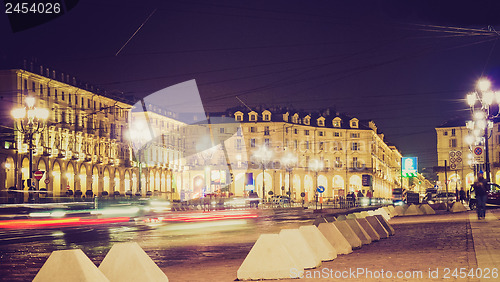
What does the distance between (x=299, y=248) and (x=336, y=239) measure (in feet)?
8.96

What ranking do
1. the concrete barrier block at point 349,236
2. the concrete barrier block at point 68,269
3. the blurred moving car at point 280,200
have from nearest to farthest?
the concrete barrier block at point 68,269 < the concrete barrier block at point 349,236 < the blurred moving car at point 280,200

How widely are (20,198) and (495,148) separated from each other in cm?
9882

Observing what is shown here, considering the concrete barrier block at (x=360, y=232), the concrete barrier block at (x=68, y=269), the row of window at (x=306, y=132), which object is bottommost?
the concrete barrier block at (x=360, y=232)

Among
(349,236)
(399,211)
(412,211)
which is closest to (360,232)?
(349,236)

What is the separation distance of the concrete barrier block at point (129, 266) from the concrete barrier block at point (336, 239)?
5238 millimetres

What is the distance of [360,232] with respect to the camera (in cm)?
1605

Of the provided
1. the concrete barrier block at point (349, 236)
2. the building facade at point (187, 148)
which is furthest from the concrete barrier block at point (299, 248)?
the building facade at point (187, 148)

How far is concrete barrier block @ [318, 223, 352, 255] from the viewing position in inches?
528

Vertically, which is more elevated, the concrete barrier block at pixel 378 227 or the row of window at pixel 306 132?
the row of window at pixel 306 132

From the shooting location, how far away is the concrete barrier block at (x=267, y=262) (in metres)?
9.91

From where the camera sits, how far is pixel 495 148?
125188 millimetres

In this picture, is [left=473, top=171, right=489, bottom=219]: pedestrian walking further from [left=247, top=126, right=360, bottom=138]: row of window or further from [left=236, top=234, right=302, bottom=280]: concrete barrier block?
[left=247, top=126, right=360, bottom=138]: row of window

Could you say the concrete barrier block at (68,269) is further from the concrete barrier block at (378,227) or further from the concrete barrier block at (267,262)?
the concrete barrier block at (378,227)

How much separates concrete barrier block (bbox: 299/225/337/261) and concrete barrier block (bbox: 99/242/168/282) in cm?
A: 373
